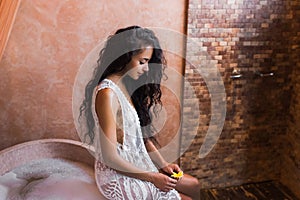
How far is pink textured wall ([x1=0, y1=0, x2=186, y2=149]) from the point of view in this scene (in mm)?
2496

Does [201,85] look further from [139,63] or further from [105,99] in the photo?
[105,99]

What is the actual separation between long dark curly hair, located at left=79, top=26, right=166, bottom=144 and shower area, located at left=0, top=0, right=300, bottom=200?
21.1 inches

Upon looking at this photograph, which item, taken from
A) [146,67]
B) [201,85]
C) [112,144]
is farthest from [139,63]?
[201,85]

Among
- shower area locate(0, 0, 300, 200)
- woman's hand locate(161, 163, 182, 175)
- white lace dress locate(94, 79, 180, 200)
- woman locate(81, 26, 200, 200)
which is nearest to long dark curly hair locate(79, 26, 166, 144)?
woman locate(81, 26, 200, 200)

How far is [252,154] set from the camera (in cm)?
322

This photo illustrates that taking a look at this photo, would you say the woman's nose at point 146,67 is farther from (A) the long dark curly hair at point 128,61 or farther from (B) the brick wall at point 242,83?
(B) the brick wall at point 242,83

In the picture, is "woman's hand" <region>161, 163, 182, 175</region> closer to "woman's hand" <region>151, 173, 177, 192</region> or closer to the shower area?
"woman's hand" <region>151, 173, 177, 192</region>

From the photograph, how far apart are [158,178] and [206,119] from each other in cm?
128

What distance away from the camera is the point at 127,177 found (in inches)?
72.6

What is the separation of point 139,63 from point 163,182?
57cm

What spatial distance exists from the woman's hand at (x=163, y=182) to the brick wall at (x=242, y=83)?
1.18 meters

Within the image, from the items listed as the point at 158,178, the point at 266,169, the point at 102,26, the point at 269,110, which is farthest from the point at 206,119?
the point at 158,178

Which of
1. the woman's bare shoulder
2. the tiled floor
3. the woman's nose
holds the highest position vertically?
the woman's nose

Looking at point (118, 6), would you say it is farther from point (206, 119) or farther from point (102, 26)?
point (206, 119)
